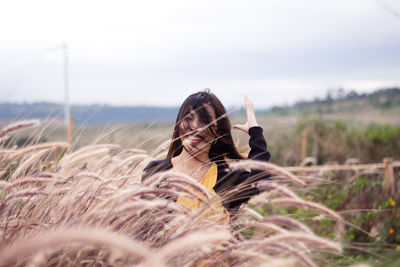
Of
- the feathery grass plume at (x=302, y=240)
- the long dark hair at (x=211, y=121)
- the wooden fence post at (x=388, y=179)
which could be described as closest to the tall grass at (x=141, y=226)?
the feathery grass plume at (x=302, y=240)

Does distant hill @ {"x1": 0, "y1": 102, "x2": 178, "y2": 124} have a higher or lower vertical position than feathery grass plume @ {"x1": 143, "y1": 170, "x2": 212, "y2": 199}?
higher

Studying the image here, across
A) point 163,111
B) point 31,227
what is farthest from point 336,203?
point 31,227

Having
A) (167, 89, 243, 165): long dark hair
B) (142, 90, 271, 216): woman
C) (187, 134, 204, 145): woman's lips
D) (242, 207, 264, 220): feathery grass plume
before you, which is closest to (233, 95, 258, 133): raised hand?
(142, 90, 271, 216): woman

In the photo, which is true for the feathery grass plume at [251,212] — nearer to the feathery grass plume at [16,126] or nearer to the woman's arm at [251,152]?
the woman's arm at [251,152]

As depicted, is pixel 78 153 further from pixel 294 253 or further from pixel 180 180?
pixel 294 253

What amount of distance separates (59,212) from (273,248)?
1.03 m

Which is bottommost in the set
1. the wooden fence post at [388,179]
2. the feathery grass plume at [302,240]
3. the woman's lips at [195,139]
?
the wooden fence post at [388,179]

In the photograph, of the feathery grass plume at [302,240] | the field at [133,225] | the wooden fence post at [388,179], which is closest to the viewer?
the field at [133,225]

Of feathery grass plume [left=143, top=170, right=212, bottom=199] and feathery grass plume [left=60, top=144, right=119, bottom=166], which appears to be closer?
feathery grass plume [left=143, top=170, right=212, bottom=199]

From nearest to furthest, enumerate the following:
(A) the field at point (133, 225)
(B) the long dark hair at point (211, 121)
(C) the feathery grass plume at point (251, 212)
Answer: (A) the field at point (133, 225), (C) the feathery grass plume at point (251, 212), (B) the long dark hair at point (211, 121)

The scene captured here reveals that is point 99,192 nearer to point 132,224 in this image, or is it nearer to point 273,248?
point 132,224

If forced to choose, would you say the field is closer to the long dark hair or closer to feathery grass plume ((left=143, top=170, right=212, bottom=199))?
feathery grass plume ((left=143, top=170, right=212, bottom=199))

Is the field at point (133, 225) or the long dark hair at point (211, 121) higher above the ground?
the long dark hair at point (211, 121)

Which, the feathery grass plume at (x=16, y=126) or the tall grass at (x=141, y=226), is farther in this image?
the feathery grass plume at (x=16, y=126)
